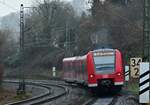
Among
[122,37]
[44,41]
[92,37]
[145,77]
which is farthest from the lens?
[44,41]

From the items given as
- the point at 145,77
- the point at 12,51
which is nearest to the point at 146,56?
the point at 145,77

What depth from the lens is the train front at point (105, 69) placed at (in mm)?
32656

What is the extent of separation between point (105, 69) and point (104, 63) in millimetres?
422

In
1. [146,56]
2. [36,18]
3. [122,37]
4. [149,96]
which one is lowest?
[149,96]

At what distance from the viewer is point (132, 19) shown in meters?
66.2

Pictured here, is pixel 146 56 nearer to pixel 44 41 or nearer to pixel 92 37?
pixel 92 37

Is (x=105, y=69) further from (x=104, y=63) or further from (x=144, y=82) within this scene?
(x=144, y=82)

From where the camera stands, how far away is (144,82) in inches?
715

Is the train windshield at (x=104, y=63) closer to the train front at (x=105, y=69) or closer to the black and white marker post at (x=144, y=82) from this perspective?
the train front at (x=105, y=69)

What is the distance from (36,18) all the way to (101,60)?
69569 millimetres

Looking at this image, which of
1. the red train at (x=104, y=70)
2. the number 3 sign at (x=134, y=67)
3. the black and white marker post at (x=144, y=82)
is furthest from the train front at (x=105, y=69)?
the black and white marker post at (x=144, y=82)

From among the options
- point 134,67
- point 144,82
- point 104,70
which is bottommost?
point 144,82

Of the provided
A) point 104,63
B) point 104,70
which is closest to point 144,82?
point 104,70

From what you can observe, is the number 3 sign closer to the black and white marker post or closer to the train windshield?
the train windshield
